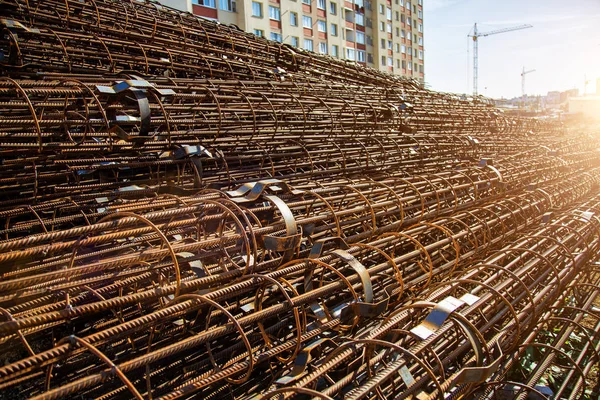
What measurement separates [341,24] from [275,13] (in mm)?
7327

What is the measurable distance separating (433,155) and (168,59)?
3635 mm

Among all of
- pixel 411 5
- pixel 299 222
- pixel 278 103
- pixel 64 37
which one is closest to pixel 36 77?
pixel 64 37

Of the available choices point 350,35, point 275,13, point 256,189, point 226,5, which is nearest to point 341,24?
point 350,35

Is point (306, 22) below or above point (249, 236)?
above

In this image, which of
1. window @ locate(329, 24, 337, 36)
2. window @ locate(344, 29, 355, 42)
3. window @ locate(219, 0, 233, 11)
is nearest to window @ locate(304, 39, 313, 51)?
window @ locate(329, 24, 337, 36)

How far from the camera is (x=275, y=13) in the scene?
75.7ft

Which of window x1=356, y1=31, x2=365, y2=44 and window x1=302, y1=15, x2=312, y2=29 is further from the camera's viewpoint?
window x1=356, y1=31, x2=365, y2=44

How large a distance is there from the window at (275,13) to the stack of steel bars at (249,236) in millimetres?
18183

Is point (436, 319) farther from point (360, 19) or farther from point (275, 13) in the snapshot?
point (360, 19)

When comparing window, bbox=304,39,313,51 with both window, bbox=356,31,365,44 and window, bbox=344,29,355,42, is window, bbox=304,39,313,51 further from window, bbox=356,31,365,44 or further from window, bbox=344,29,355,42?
window, bbox=356,31,365,44

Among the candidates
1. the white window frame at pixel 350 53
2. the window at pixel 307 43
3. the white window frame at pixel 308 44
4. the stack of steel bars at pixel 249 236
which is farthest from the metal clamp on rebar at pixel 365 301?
the white window frame at pixel 350 53

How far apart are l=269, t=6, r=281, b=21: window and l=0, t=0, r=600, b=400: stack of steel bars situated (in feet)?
59.7

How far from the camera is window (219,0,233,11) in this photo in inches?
778

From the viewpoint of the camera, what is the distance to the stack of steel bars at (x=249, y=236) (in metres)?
1.72
